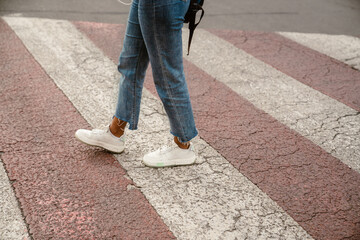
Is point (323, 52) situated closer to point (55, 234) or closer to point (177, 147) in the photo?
point (177, 147)

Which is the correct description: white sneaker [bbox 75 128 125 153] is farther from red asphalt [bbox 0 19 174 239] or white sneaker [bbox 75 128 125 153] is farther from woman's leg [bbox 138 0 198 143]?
woman's leg [bbox 138 0 198 143]

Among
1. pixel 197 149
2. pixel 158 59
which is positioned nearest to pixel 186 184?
pixel 197 149

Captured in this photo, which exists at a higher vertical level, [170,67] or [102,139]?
[170,67]

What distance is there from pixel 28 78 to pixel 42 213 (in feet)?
6.81

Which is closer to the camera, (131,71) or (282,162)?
(131,71)

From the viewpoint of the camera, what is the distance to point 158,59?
274 cm

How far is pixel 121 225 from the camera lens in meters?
2.58

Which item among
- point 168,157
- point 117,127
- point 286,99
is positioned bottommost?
point 286,99

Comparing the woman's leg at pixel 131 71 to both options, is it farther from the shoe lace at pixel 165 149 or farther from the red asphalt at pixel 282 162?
the red asphalt at pixel 282 162

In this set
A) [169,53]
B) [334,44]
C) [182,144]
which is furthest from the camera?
[334,44]

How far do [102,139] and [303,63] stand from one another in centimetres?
316

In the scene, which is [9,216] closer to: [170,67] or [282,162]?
[170,67]

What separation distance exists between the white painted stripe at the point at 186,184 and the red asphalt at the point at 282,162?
112 mm

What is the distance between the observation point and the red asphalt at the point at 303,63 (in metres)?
4.77
